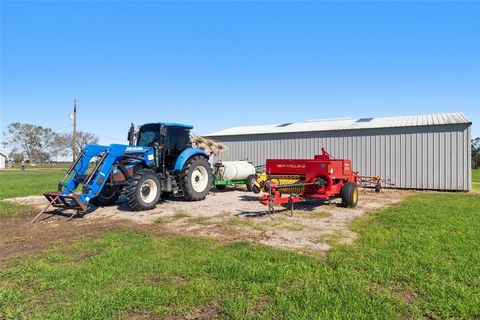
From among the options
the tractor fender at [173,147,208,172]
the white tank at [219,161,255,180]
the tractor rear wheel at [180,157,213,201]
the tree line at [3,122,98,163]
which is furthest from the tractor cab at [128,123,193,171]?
the tree line at [3,122,98,163]

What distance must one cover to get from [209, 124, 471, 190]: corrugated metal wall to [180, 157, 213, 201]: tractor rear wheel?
26.8 feet

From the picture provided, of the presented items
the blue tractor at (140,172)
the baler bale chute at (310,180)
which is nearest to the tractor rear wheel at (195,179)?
the blue tractor at (140,172)

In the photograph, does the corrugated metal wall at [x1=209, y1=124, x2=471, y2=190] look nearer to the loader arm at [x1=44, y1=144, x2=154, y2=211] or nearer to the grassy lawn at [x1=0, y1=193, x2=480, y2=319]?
the grassy lawn at [x1=0, y1=193, x2=480, y2=319]

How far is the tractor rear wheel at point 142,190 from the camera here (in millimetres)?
9000

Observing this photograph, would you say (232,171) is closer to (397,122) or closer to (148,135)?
(148,135)

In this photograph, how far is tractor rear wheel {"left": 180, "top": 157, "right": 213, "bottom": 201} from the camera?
35.4 ft

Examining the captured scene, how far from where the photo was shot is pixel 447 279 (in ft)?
13.6

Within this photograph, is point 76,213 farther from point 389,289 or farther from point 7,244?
point 389,289

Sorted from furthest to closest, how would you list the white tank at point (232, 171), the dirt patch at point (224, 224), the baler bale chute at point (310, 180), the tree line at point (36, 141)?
the tree line at point (36, 141), the white tank at point (232, 171), the baler bale chute at point (310, 180), the dirt patch at point (224, 224)

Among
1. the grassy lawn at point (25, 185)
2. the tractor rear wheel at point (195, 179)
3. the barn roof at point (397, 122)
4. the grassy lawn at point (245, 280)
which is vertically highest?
the barn roof at point (397, 122)

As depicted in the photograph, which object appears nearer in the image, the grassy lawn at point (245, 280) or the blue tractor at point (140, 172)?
the grassy lawn at point (245, 280)

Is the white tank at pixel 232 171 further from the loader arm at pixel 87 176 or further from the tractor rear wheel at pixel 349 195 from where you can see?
the tractor rear wheel at pixel 349 195

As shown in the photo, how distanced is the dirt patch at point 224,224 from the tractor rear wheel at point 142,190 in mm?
238

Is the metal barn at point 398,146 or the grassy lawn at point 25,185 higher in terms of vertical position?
the metal barn at point 398,146
